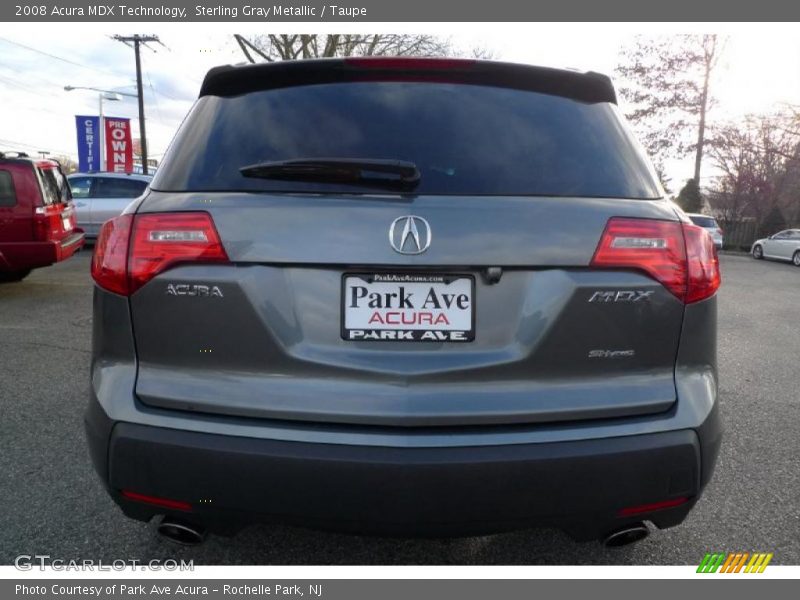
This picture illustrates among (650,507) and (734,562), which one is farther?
(734,562)

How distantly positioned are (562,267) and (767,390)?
12.8 ft

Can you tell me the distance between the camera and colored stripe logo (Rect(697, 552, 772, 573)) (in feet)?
7.52

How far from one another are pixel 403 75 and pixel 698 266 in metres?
1.13

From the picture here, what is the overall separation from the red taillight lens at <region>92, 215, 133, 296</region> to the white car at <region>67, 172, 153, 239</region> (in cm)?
1256

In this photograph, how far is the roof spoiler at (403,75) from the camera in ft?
6.41

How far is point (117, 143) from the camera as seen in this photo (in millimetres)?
29062

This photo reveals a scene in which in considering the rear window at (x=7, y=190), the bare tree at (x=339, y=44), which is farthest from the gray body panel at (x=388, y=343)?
the bare tree at (x=339, y=44)

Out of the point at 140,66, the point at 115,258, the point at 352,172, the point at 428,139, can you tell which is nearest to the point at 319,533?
the point at 115,258

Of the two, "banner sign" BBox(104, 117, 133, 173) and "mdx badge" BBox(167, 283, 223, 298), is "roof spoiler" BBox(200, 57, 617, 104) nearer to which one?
"mdx badge" BBox(167, 283, 223, 298)

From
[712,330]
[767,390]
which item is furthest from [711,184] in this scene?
[712,330]

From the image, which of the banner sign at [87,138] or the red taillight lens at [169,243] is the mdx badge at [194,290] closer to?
the red taillight lens at [169,243]

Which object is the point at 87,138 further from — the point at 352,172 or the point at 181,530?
the point at 352,172

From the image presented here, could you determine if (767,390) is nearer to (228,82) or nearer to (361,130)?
(361,130)

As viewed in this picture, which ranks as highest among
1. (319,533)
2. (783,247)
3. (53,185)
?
(53,185)
